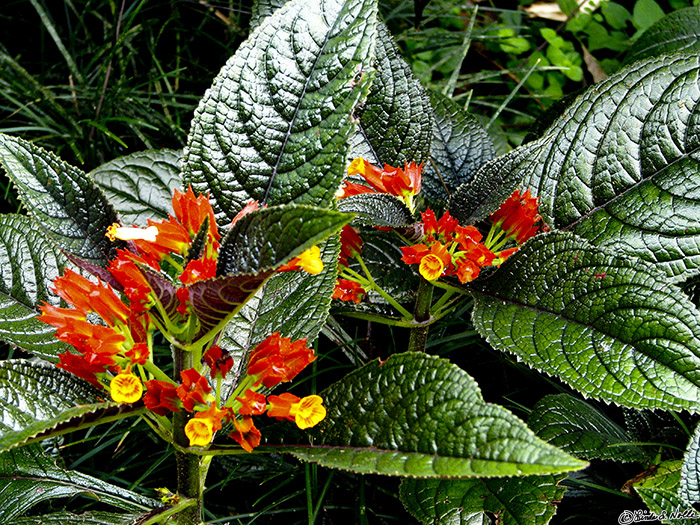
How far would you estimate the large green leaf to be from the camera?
1.05 metres

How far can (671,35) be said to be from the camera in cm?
173

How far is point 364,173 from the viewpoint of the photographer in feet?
3.37

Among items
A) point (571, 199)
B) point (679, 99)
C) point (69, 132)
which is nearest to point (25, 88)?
point (69, 132)

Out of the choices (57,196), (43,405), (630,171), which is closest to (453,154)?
(630,171)

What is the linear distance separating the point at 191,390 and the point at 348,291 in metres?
0.41

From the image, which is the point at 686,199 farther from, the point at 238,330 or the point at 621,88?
the point at 238,330

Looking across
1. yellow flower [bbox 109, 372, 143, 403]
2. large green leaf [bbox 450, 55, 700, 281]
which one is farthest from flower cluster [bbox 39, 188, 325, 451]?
large green leaf [bbox 450, 55, 700, 281]

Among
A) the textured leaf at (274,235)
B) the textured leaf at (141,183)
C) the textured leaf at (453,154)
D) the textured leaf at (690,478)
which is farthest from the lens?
the textured leaf at (141,183)

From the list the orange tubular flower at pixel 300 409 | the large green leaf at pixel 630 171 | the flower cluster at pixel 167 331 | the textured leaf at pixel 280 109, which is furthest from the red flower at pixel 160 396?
the large green leaf at pixel 630 171

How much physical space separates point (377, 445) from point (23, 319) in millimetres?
556

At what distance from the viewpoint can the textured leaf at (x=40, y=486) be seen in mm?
962

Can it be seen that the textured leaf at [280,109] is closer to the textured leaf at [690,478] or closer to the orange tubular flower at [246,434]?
the orange tubular flower at [246,434]

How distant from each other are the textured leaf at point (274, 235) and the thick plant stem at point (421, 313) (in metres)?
0.47

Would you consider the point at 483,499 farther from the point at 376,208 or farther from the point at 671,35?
the point at 671,35
